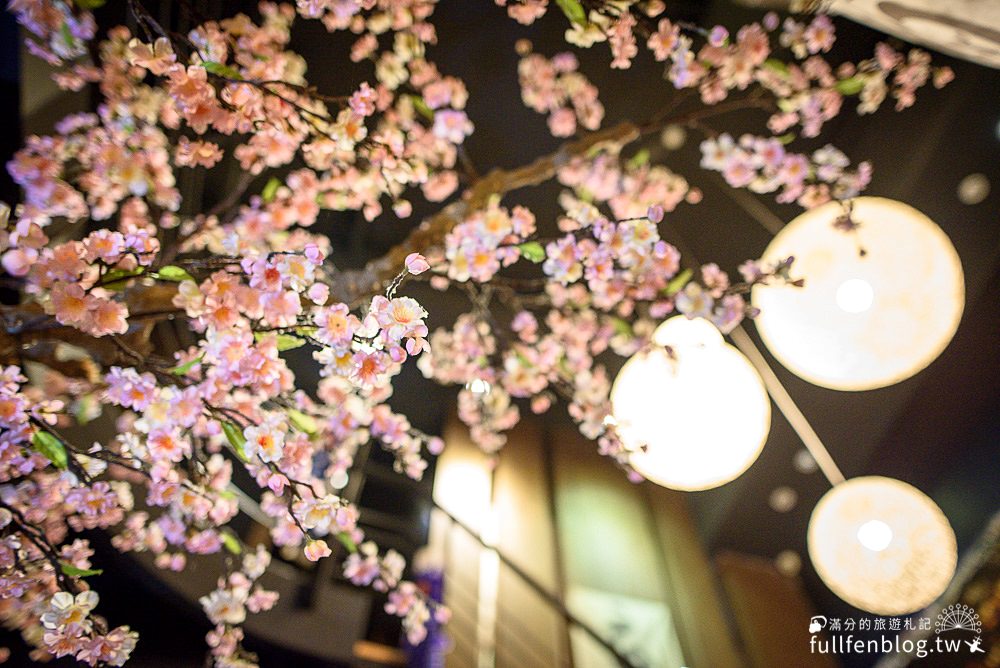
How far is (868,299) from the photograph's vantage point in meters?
2.36

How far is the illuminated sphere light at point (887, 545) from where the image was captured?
2.68 metres

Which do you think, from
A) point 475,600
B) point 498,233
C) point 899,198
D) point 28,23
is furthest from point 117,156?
point 899,198

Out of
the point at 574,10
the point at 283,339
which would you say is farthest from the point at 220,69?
the point at 574,10

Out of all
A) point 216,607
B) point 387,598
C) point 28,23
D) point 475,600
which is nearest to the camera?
point 28,23

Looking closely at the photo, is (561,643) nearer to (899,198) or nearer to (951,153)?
(899,198)

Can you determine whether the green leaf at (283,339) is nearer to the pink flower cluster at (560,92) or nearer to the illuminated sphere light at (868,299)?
the illuminated sphere light at (868,299)

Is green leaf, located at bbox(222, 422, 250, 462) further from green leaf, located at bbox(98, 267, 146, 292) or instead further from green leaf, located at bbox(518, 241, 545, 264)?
green leaf, located at bbox(518, 241, 545, 264)

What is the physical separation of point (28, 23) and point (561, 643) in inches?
169

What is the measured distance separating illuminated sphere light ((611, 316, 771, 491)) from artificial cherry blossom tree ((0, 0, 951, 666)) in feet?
0.52

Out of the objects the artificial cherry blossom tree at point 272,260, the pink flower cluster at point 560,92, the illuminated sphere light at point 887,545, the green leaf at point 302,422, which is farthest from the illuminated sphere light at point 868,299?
the pink flower cluster at point 560,92

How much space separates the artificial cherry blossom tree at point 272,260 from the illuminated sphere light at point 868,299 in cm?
22

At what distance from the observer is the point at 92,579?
363 centimetres

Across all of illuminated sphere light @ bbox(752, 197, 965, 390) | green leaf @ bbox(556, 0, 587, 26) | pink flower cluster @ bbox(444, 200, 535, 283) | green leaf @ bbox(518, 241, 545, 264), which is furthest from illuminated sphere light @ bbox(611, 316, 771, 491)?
green leaf @ bbox(556, 0, 587, 26)

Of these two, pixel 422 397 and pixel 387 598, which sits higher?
pixel 422 397
